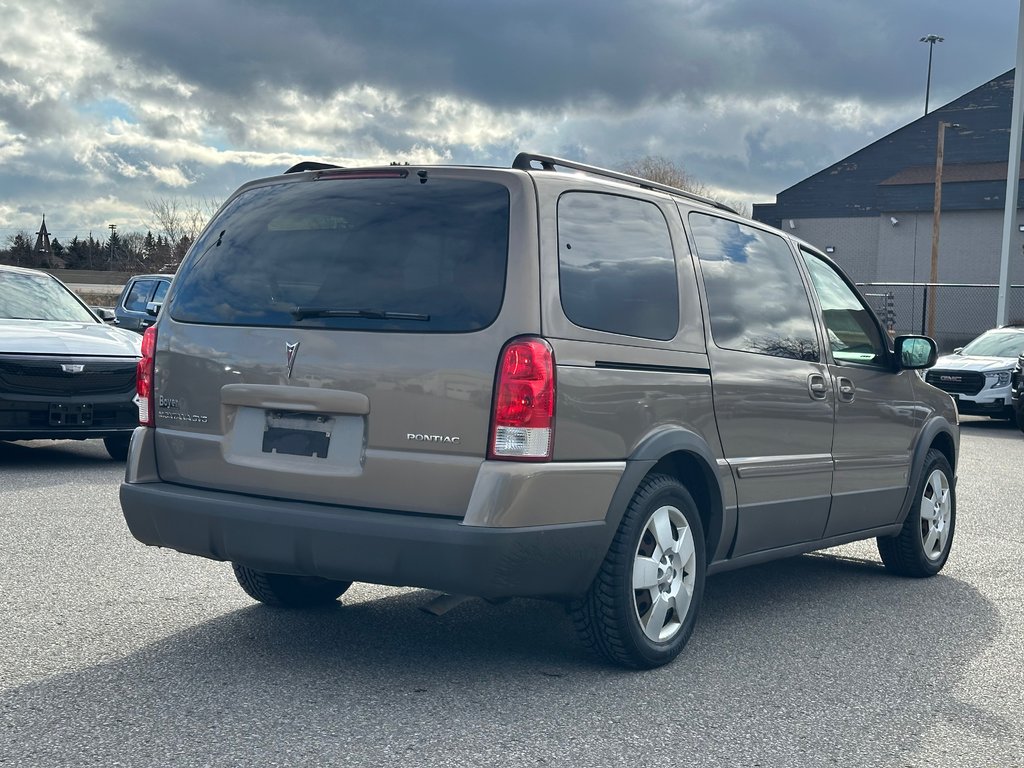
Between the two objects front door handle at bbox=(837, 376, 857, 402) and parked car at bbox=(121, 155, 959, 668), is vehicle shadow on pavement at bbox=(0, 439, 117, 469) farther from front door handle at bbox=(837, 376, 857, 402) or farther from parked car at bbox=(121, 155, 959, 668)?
front door handle at bbox=(837, 376, 857, 402)

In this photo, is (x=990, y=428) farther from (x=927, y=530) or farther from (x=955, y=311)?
(x=955, y=311)

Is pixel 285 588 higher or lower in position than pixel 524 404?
lower

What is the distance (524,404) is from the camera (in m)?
4.18

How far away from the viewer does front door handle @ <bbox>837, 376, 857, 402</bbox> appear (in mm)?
6137

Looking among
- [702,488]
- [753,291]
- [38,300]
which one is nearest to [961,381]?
[38,300]

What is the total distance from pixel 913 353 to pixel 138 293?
1488 cm

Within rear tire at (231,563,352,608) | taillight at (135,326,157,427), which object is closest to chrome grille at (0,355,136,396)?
rear tire at (231,563,352,608)

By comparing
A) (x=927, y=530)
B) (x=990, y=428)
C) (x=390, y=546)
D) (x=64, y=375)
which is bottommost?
(x=990, y=428)

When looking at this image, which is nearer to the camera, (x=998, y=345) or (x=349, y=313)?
(x=349, y=313)

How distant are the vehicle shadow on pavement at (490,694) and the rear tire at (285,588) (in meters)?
0.06

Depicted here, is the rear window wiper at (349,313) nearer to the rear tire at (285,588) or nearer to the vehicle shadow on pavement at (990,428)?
the rear tire at (285,588)

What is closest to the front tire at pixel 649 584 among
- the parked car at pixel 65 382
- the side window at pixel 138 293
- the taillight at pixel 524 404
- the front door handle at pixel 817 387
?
the taillight at pixel 524 404

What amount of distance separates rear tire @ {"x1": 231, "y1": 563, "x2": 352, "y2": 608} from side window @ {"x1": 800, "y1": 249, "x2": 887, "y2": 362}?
2695 mm

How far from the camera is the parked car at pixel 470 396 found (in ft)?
13.8
